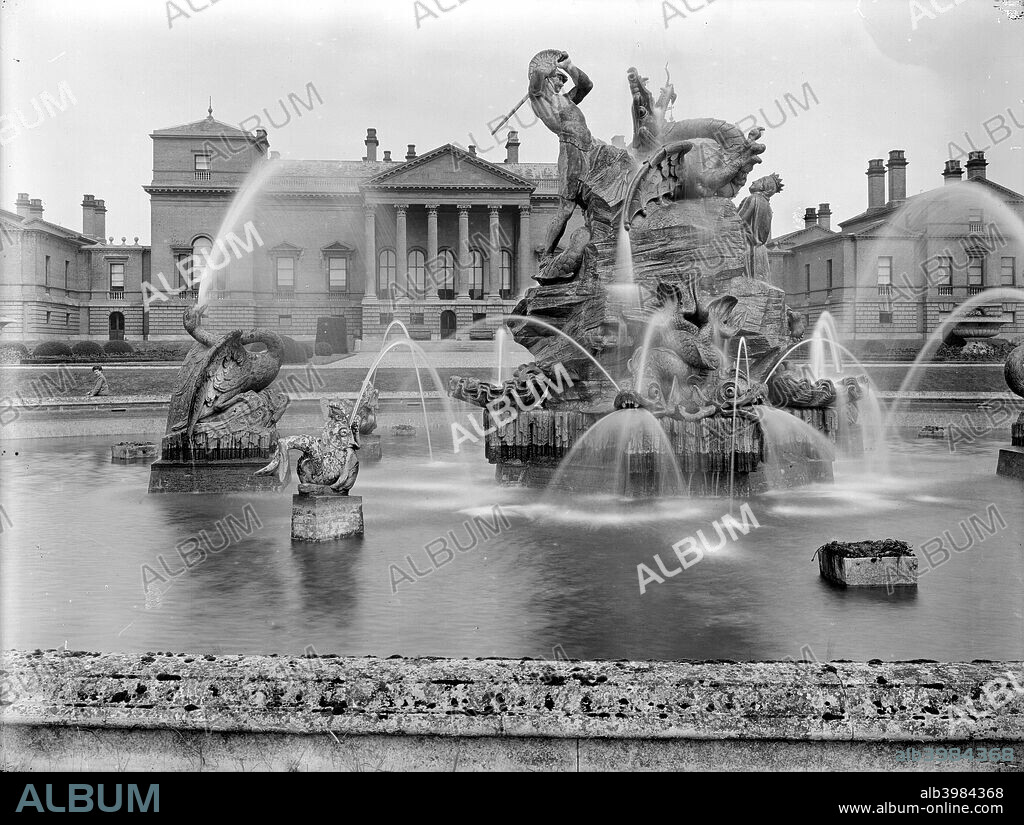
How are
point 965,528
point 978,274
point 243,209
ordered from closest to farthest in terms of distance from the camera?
point 965,528, point 978,274, point 243,209

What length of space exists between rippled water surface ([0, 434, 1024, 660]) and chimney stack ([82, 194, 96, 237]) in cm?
8297

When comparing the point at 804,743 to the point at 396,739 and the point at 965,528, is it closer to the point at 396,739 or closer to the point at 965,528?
the point at 396,739

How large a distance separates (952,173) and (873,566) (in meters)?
53.8

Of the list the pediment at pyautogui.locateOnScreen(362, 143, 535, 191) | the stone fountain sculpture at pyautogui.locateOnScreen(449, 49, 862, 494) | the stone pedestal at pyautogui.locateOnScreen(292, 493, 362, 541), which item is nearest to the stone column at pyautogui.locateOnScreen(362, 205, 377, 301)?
the pediment at pyautogui.locateOnScreen(362, 143, 535, 191)

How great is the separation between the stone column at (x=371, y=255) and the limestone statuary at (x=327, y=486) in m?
64.6

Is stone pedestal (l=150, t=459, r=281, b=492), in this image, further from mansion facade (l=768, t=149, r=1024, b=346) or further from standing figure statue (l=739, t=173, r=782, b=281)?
mansion facade (l=768, t=149, r=1024, b=346)

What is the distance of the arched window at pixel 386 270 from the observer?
7500 centimetres

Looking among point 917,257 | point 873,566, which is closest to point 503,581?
point 873,566

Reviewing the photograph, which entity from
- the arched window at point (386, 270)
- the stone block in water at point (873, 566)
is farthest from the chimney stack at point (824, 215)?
the stone block in water at point (873, 566)

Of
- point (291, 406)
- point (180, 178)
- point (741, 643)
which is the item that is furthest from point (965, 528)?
point (180, 178)

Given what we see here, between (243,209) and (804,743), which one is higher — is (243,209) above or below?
Answer: above
